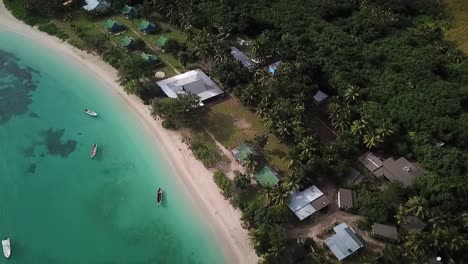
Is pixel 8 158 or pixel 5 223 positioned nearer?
pixel 5 223

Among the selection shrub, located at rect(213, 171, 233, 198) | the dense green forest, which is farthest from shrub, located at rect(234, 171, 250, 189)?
the dense green forest

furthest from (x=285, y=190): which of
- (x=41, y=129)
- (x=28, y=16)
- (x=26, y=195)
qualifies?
(x=28, y=16)

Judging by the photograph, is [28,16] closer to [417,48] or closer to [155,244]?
[155,244]

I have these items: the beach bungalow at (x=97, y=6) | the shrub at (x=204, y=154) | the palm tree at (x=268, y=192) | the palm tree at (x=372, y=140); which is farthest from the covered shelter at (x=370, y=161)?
the beach bungalow at (x=97, y=6)

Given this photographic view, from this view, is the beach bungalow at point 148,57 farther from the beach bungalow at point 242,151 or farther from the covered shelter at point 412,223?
the covered shelter at point 412,223

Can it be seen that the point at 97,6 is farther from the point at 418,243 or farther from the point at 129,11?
the point at 418,243

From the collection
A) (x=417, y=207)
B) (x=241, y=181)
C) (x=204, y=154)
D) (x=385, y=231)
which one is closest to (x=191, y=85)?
(x=204, y=154)
